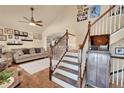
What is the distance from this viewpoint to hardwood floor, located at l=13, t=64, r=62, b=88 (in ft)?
6.34

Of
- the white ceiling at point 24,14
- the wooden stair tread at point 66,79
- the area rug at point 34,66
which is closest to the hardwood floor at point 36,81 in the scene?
the area rug at point 34,66

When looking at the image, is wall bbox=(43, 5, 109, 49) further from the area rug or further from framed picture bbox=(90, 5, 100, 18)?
the area rug

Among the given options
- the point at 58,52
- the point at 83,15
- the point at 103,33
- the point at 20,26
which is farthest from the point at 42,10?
the point at 103,33

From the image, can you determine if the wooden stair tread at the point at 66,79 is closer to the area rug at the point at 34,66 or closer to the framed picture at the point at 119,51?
the area rug at the point at 34,66

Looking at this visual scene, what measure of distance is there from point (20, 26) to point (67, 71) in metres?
1.12

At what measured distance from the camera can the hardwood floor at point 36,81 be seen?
1932mm

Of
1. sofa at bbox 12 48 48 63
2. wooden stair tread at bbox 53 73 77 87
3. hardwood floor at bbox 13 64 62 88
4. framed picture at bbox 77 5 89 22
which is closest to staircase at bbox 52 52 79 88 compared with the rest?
wooden stair tread at bbox 53 73 77 87

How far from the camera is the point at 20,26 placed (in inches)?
73.4

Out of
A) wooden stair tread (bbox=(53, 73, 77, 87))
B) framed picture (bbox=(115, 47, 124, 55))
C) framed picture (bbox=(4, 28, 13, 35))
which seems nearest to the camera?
framed picture (bbox=(4, 28, 13, 35))

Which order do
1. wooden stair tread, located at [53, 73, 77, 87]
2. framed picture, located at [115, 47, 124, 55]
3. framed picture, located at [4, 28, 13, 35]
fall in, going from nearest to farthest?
1. framed picture, located at [4, 28, 13, 35]
2. framed picture, located at [115, 47, 124, 55]
3. wooden stair tread, located at [53, 73, 77, 87]

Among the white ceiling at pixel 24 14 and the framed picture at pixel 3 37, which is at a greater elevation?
the white ceiling at pixel 24 14

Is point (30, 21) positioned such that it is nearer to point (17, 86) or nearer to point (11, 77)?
point (11, 77)

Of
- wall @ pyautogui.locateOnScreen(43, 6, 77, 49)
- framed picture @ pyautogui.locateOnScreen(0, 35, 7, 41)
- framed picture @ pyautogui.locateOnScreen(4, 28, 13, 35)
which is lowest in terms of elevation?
framed picture @ pyautogui.locateOnScreen(0, 35, 7, 41)

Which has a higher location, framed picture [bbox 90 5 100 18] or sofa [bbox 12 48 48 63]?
framed picture [bbox 90 5 100 18]
